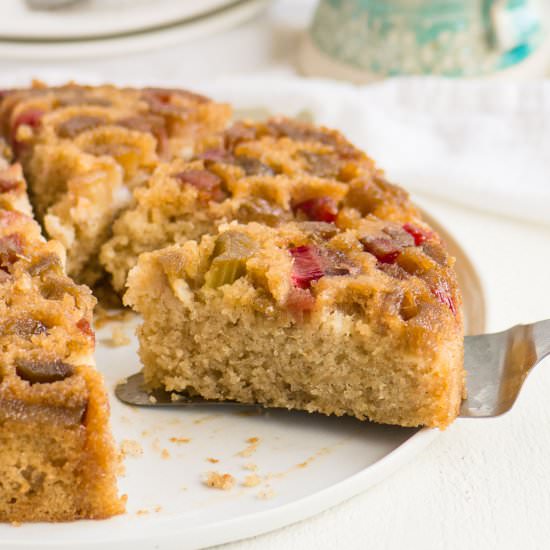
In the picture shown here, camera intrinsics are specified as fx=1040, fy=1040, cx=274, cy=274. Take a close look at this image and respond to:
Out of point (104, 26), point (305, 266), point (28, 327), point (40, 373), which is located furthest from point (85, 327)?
point (104, 26)

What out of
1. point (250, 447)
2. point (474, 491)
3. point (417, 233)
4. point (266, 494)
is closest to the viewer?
point (266, 494)

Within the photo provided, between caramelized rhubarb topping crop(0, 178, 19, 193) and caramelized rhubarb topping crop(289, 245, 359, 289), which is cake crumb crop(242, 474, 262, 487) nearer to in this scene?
caramelized rhubarb topping crop(289, 245, 359, 289)

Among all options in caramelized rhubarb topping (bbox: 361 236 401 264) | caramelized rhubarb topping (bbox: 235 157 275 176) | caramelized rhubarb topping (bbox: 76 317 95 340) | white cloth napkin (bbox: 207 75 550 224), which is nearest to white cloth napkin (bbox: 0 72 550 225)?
white cloth napkin (bbox: 207 75 550 224)

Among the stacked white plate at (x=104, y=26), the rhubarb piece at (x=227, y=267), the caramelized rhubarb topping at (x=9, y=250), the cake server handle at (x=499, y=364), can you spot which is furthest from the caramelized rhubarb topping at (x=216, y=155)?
the stacked white plate at (x=104, y=26)

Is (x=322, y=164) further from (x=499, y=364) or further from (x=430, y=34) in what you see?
(x=430, y=34)

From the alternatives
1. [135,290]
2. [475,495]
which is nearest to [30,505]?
[135,290]

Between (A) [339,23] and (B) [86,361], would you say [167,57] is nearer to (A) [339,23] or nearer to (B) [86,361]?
(A) [339,23]
